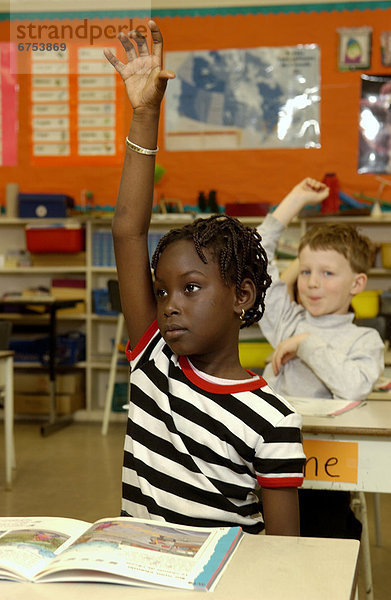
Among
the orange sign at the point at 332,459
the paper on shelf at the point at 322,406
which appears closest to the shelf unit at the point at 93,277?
the paper on shelf at the point at 322,406

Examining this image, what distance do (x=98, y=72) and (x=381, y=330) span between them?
350cm

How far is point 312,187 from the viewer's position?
210 cm

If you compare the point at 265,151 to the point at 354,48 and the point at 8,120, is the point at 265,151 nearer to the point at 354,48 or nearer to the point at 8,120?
the point at 354,48

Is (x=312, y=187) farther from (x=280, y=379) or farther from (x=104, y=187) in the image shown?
(x=104, y=187)

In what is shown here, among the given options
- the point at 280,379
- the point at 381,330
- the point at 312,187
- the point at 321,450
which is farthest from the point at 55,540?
the point at 381,330

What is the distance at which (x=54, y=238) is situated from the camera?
5.51 metres

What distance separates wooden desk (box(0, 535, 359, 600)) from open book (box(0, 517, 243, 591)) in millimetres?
11

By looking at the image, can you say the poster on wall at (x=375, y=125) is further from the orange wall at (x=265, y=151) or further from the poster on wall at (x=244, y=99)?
the poster on wall at (x=244, y=99)

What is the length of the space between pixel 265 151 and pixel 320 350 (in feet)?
13.2

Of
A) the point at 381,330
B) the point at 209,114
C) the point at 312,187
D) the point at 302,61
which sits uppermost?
the point at 302,61

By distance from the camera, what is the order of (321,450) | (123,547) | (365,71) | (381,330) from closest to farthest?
(123,547)
(321,450)
(381,330)
(365,71)

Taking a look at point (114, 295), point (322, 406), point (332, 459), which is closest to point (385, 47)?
point (114, 295)

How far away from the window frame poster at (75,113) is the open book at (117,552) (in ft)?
16.8

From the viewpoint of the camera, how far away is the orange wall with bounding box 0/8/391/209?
553 cm
